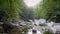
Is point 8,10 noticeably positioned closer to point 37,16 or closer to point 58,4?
point 37,16

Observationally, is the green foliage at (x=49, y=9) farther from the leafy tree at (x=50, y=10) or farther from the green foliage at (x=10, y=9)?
the green foliage at (x=10, y=9)

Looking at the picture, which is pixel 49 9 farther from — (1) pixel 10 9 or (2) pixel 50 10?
(1) pixel 10 9

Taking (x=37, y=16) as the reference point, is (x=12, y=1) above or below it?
above

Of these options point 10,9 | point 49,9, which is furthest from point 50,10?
point 10,9

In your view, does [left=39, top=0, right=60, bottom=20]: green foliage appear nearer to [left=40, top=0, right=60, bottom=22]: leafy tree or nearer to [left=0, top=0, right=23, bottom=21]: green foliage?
[left=40, top=0, right=60, bottom=22]: leafy tree

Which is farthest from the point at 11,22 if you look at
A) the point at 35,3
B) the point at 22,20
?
the point at 35,3

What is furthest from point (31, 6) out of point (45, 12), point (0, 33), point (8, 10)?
point (0, 33)

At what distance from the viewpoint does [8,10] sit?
7.45 feet

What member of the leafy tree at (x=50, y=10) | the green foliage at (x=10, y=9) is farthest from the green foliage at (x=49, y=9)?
the green foliage at (x=10, y=9)

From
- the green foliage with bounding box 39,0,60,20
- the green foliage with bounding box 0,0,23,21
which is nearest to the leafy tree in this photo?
the green foliage with bounding box 39,0,60,20

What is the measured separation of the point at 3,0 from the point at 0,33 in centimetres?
66

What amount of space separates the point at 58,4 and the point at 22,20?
78 centimetres

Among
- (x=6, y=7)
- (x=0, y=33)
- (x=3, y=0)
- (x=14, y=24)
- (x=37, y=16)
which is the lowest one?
Answer: (x=0, y=33)

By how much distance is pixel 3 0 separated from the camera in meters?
2.30
